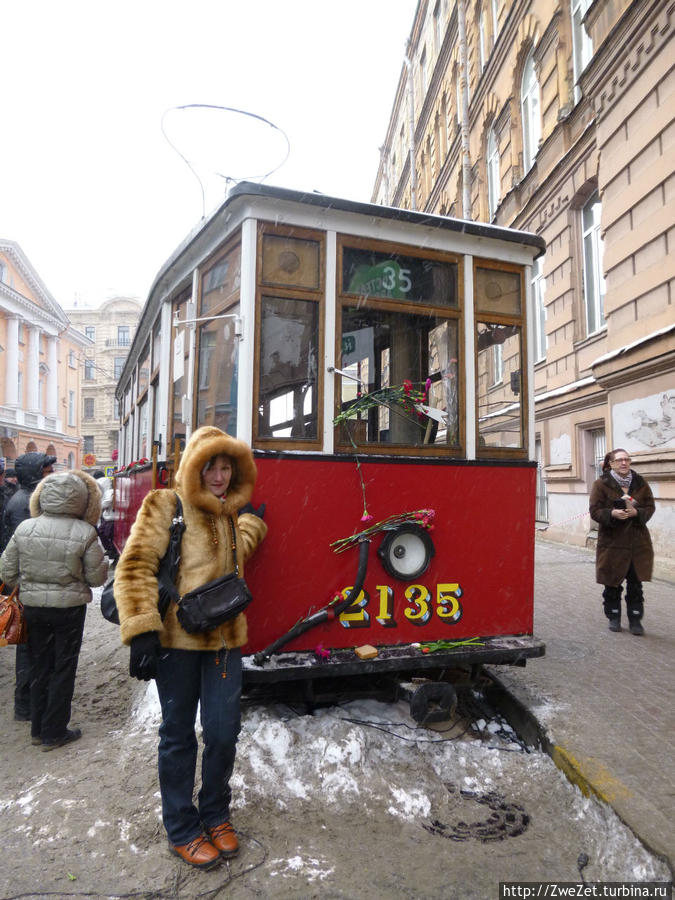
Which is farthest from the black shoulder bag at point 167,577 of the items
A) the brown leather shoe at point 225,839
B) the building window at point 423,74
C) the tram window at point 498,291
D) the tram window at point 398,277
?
the building window at point 423,74

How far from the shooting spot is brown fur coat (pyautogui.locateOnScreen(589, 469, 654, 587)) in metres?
5.77

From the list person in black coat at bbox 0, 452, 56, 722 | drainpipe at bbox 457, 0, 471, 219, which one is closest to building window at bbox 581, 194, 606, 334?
drainpipe at bbox 457, 0, 471, 219

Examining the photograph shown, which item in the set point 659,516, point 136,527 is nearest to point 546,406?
point 659,516

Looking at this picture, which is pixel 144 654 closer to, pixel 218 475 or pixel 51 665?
pixel 218 475

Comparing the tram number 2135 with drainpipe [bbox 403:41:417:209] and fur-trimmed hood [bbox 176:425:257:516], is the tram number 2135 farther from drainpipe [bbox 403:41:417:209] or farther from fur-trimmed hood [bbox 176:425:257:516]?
drainpipe [bbox 403:41:417:209]

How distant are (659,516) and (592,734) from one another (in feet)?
20.1

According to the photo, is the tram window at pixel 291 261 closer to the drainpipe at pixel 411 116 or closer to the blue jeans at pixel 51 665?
the blue jeans at pixel 51 665

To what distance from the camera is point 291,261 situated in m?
3.70

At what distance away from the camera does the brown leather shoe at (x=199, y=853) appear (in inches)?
99.4

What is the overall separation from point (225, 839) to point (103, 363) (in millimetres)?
59519

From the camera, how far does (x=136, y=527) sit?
2641mm

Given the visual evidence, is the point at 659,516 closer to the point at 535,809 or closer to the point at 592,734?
the point at 592,734

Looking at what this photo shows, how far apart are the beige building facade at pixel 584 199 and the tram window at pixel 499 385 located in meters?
1.11

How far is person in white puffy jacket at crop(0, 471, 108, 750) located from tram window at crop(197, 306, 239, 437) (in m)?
0.92
